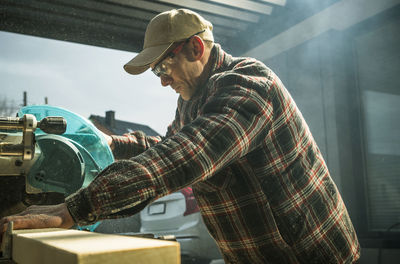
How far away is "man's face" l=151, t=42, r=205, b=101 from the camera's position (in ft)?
5.45

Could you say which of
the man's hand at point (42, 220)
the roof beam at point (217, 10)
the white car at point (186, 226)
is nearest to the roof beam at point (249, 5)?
the roof beam at point (217, 10)

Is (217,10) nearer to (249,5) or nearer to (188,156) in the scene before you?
(249,5)

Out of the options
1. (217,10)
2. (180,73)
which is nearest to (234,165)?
(180,73)

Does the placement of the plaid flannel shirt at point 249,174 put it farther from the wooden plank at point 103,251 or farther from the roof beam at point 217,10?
the roof beam at point 217,10

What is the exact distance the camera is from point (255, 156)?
1.46 meters

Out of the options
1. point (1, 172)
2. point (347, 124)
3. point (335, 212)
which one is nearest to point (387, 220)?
point (347, 124)

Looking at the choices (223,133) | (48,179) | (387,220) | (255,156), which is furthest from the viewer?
(387,220)

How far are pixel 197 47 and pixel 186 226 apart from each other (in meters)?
3.62

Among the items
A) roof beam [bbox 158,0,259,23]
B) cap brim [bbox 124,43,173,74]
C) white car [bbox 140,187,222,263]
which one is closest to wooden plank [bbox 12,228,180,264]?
cap brim [bbox 124,43,173,74]

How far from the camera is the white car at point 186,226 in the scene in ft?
15.7

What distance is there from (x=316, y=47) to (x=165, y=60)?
349 centimetres

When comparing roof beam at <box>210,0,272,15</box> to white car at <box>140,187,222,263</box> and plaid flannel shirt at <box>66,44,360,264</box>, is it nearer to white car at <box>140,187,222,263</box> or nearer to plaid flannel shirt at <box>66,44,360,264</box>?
white car at <box>140,187,222,263</box>

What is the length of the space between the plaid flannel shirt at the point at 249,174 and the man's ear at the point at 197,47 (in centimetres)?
7

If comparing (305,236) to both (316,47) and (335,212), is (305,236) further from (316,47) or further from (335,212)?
(316,47)
